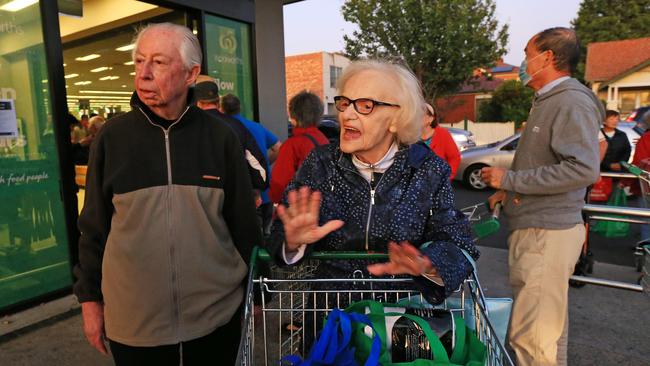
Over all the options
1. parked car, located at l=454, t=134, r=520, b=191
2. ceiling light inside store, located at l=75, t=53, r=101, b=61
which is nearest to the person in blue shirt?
ceiling light inside store, located at l=75, t=53, r=101, b=61

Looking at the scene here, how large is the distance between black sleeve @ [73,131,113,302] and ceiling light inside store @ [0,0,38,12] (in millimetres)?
3035

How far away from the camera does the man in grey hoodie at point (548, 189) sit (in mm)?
2488

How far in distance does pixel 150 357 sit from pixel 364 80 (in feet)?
4.81

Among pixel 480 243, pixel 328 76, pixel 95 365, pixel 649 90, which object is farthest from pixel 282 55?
pixel 328 76

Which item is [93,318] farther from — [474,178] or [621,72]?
[621,72]

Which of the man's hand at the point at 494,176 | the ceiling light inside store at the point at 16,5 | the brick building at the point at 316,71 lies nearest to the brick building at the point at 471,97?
the brick building at the point at 316,71

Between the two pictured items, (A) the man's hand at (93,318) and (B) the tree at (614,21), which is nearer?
(A) the man's hand at (93,318)

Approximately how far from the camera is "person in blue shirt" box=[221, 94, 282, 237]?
4434mm

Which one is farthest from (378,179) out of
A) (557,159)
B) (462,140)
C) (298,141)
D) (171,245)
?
(462,140)

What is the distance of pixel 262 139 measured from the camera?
4641 mm

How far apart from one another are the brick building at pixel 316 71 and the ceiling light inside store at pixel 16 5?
42545mm

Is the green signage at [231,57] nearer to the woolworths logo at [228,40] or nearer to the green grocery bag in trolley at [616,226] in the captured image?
the woolworths logo at [228,40]

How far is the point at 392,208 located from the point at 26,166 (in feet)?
12.6

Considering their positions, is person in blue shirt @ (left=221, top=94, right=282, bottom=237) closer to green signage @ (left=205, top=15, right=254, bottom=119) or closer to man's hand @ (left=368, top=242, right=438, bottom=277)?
green signage @ (left=205, top=15, right=254, bottom=119)
